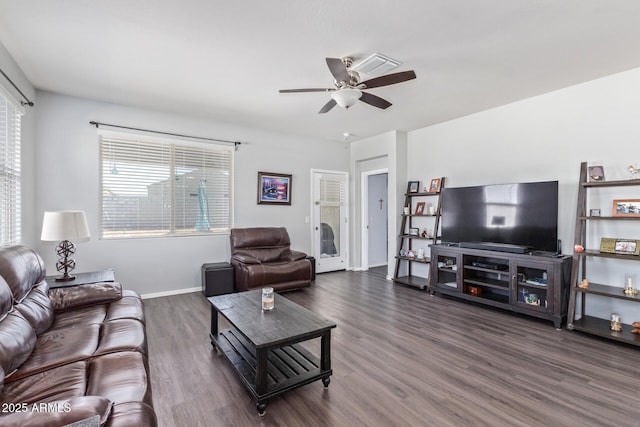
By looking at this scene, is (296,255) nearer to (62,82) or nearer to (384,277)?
(384,277)

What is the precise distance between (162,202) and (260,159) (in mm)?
1723

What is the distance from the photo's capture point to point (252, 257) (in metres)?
4.73

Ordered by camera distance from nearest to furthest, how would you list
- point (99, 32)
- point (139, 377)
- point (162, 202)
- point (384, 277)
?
point (139, 377) → point (99, 32) → point (162, 202) → point (384, 277)

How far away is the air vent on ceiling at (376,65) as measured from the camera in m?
2.75

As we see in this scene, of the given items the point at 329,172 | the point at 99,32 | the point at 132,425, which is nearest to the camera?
the point at 132,425

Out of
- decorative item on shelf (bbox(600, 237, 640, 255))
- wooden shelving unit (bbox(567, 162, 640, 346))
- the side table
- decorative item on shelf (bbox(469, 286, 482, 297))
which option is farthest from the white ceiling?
decorative item on shelf (bbox(469, 286, 482, 297))

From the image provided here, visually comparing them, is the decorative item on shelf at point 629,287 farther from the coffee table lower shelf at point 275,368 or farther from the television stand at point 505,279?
the coffee table lower shelf at point 275,368

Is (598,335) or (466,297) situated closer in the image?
(598,335)

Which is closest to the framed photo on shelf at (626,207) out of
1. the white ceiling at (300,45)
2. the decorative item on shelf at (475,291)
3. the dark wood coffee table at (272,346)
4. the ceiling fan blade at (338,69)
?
the white ceiling at (300,45)

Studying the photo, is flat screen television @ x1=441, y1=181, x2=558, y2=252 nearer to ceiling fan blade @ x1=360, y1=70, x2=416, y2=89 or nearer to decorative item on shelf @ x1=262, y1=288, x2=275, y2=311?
ceiling fan blade @ x1=360, y1=70, x2=416, y2=89

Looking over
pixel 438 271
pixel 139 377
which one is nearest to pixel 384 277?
pixel 438 271

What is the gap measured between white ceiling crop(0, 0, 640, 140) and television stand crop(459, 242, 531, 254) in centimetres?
187

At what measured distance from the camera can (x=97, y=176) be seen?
4.07m

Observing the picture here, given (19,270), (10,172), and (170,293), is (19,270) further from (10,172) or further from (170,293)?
(170,293)
